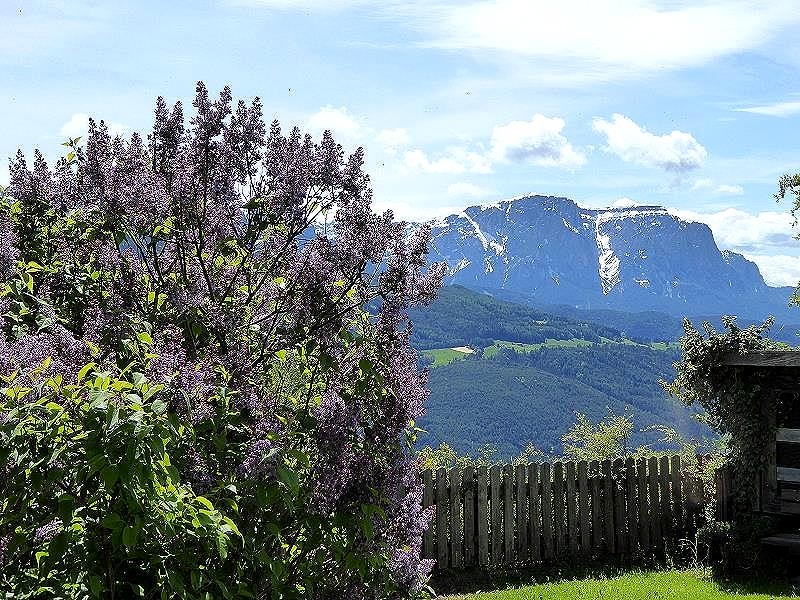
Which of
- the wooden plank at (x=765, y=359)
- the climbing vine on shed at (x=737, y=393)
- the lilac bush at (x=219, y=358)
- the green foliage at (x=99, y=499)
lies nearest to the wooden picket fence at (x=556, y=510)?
the climbing vine on shed at (x=737, y=393)

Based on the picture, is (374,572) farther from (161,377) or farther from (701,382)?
(701,382)

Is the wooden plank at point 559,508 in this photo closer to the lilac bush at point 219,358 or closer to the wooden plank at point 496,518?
the wooden plank at point 496,518

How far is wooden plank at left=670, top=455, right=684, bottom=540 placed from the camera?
1435 cm

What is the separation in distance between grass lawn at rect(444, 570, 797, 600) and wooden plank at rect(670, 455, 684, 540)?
2.06 metres

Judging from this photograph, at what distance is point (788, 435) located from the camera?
12695mm

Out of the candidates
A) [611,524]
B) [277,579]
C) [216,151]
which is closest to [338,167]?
[216,151]

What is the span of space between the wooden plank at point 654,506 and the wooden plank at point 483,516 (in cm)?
307

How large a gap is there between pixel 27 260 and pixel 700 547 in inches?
466

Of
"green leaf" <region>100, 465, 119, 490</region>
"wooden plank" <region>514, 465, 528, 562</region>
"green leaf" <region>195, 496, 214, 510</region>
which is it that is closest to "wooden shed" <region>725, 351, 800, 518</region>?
"wooden plank" <region>514, 465, 528, 562</region>

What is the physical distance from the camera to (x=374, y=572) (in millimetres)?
4035

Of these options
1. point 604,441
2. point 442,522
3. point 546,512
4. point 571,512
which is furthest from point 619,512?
point 604,441

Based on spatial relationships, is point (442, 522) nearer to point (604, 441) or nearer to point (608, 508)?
point (608, 508)

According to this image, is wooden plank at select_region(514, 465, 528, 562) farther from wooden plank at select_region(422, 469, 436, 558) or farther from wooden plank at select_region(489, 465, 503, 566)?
wooden plank at select_region(422, 469, 436, 558)

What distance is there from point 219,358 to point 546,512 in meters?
10.2
